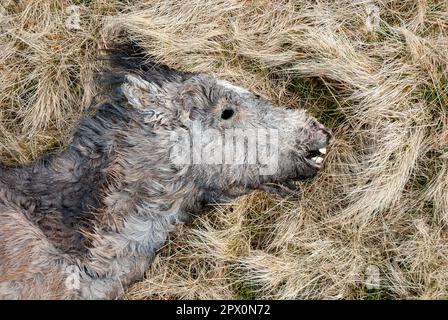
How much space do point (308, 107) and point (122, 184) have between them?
1.95 meters

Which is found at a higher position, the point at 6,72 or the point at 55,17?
the point at 55,17

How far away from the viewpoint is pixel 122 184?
4.37m

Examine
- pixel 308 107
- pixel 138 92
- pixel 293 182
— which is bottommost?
pixel 293 182

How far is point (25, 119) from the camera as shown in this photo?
553cm

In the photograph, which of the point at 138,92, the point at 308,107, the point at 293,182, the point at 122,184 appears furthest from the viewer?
the point at 308,107

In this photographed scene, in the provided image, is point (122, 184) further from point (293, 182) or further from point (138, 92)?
point (293, 182)

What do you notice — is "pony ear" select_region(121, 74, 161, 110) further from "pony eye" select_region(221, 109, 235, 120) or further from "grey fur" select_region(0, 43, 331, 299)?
"pony eye" select_region(221, 109, 235, 120)

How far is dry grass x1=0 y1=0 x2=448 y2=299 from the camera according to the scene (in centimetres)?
513

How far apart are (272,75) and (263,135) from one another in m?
1.18

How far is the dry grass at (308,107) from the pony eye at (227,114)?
41.1 inches

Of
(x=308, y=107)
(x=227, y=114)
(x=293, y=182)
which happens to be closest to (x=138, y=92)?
(x=227, y=114)

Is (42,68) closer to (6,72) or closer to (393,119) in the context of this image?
(6,72)
